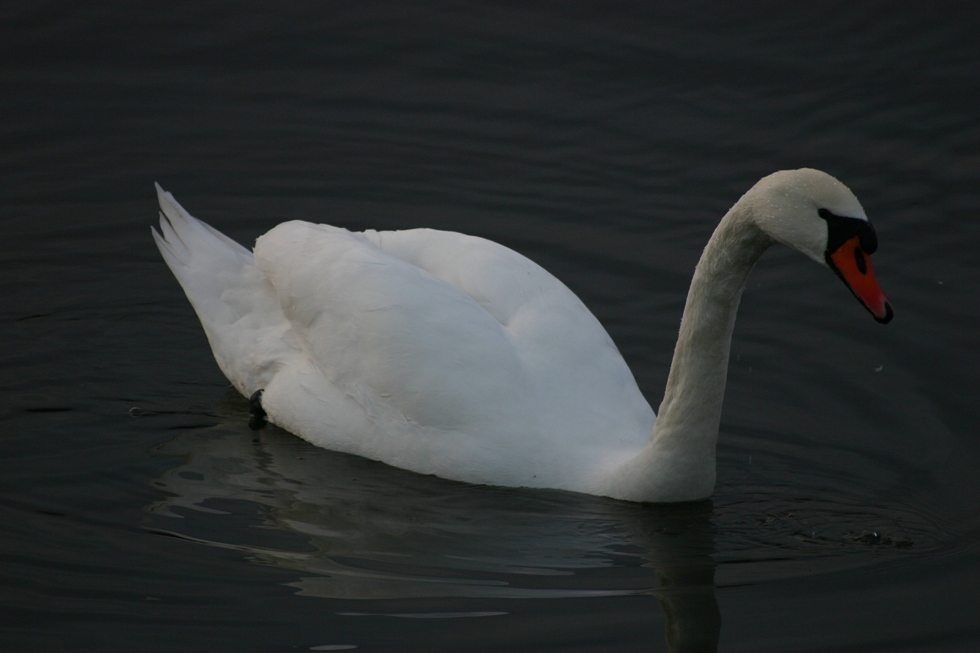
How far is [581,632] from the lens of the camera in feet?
21.8

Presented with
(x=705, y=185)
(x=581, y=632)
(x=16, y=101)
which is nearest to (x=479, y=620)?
(x=581, y=632)

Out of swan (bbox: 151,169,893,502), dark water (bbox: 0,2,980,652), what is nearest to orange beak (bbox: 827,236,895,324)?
swan (bbox: 151,169,893,502)

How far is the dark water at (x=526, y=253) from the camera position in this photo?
6.94 meters

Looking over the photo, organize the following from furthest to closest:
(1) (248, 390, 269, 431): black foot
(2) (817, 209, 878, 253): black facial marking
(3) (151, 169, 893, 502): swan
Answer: (1) (248, 390, 269, 431): black foot → (3) (151, 169, 893, 502): swan → (2) (817, 209, 878, 253): black facial marking

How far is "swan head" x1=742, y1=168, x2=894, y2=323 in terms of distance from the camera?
21.2 ft

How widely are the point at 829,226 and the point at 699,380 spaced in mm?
1229

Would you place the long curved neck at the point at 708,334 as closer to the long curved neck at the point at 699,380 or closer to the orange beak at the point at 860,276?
the long curved neck at the point at 699,380

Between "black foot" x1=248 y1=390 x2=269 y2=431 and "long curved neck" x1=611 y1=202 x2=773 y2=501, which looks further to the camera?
"black foot" x1=248 y1=390 x2=269 y2=431

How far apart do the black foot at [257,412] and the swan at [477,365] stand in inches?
0.5

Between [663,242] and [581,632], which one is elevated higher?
[663,242]

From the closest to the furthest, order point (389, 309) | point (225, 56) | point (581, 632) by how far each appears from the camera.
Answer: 1. point (581, 632)
2. point (389, 309)
3. point (225, 56)

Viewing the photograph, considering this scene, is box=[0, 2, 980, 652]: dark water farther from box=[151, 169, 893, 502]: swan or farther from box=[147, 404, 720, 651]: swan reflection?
box=[151, 169, 893, 502]: swan

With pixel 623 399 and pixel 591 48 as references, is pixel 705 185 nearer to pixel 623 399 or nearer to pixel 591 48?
pixel 591 48

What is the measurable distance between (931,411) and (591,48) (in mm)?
6226
